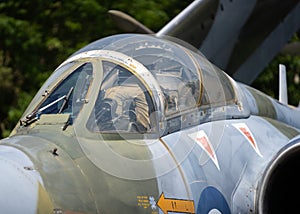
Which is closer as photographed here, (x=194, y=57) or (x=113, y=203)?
(x=113, y=203)

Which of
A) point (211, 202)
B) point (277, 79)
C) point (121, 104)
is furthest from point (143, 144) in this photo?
point (277, 79)

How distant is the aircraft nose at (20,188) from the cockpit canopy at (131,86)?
68cm

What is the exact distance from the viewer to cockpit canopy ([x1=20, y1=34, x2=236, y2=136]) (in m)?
5.18

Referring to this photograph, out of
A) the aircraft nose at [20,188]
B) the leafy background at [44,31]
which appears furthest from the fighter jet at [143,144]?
the leafy background at [44,31]

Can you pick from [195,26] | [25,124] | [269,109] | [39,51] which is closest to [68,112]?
[25,124]

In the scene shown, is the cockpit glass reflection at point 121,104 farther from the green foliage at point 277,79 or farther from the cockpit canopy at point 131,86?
Answer: the green foliage at point 277,79

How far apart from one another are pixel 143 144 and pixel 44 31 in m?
10.9

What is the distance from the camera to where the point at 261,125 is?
Result: 20.2 feet

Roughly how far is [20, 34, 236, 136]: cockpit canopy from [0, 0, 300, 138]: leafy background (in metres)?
8.78

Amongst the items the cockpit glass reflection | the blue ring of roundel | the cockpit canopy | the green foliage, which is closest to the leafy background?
the green foliage

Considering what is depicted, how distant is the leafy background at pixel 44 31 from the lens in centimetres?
1484

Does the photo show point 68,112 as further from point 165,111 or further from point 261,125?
point 261,125

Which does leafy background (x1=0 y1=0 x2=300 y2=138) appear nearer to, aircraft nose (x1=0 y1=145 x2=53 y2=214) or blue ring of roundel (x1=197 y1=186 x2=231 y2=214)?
blue ring of roundel (x1=197 y1=186 x2=231 y2=214)

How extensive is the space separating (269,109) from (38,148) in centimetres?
256
